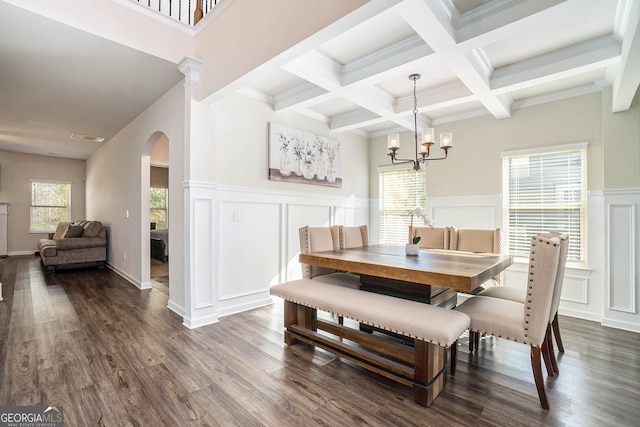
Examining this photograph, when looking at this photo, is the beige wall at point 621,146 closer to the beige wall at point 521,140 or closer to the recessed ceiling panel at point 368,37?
the beige wall at point 521,140

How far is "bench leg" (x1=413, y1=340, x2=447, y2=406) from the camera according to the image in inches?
69.1

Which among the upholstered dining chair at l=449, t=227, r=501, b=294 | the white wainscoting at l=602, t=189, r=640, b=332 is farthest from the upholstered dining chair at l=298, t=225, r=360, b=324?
the white wainscoting at l=602, t=189, r=640, b=332

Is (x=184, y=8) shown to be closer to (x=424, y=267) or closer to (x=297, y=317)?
(x=297, y=317)

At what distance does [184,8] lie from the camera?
3.41 m

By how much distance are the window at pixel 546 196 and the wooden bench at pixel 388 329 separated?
251 centimetres

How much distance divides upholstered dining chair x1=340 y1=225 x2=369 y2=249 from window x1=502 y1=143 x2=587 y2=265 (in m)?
1.96

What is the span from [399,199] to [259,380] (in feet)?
12.6

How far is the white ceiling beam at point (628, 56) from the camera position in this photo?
1824 mm

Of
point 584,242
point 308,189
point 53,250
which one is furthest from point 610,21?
point 53,250

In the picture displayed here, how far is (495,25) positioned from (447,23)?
1.04ft

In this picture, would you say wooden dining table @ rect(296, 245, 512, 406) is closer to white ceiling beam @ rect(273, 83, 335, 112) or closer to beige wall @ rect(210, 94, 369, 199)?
beige wall @ rect(210, 94, 369, 199)

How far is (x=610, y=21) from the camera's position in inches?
88.6

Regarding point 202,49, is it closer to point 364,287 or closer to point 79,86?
point 79,86
